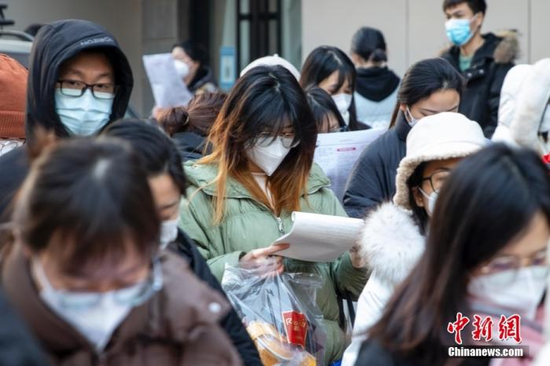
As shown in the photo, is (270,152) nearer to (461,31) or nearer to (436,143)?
(436,143)

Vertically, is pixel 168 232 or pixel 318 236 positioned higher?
pixel 168 232

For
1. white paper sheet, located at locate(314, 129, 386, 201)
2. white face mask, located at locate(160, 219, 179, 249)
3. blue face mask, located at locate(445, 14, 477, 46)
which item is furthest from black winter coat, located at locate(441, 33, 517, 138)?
white face mask, located at locate(160, 219, 179, 249)

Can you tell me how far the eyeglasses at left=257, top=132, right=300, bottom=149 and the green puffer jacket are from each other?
183 millimetres

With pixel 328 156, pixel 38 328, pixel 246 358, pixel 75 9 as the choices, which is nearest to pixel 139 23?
pixel 75 9

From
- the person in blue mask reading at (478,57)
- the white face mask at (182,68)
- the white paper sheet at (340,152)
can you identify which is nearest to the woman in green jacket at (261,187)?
the white paper sheet at (340,152)

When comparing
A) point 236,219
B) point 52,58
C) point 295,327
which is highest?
point 52,58

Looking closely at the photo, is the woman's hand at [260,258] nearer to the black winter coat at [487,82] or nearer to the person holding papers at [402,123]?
the person holding papers at [402,123]

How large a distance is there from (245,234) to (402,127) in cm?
148

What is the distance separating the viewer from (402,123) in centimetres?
540

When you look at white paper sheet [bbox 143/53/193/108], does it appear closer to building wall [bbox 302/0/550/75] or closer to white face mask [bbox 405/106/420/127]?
building wall [bbox 302/0/550/75]

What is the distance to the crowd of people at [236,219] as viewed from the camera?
2.27 meters

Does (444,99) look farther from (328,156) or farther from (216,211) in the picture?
(216,211)

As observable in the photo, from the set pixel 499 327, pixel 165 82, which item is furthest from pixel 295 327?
pixel 165 82

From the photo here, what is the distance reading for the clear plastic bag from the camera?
3938 millimetres
